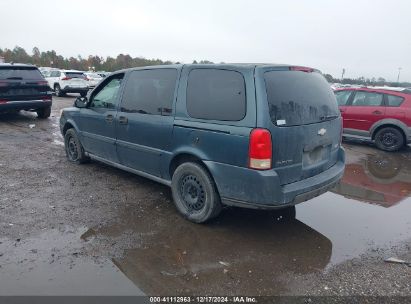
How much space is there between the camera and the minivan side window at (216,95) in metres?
3.84

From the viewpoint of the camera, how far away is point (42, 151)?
7.80 meters

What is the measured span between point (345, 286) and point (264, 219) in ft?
5.05

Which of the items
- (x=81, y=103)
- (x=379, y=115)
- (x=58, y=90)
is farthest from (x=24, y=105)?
(x=58, y=90)

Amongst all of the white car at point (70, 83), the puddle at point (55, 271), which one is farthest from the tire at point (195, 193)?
the white car at point (70, 83)

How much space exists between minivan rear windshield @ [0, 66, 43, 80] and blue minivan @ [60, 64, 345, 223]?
274 inches

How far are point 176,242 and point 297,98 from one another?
206 centimetres

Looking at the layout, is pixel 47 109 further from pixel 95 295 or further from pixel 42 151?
pixel 95 295

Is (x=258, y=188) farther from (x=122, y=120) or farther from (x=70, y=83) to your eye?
(x=70, y=83)

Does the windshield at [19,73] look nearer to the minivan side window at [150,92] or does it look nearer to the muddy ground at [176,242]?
the muddy ground at [176,242]

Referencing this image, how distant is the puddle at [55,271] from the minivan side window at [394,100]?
8542 millimetres

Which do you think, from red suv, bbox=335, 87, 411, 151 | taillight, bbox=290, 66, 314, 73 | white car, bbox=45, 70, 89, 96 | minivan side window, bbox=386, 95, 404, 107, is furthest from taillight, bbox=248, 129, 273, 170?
white car, bbox=45, 70, 89, 96

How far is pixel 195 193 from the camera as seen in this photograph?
443 cm

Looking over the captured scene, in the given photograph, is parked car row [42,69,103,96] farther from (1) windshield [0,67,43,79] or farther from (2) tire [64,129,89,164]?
(2) tire [64,129,89,164]

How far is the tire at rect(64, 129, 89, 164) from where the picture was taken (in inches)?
259
